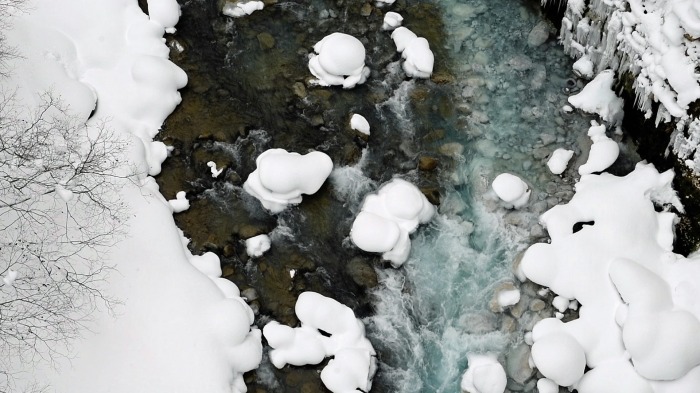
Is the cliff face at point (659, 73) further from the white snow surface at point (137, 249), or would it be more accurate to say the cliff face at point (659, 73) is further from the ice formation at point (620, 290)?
the white snow surface at point (137, 249)

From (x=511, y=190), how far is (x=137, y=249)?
472 centimetres

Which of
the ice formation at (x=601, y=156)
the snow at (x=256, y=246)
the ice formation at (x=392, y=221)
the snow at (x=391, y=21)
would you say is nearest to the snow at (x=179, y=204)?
the snow at (x=256, y=246)

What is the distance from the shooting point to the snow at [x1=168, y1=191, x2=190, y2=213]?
8.38m

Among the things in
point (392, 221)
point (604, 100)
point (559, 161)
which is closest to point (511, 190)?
point (559, 161)

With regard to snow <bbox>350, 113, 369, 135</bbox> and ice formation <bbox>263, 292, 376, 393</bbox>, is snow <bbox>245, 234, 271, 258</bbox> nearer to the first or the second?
ice formation <bbox>263, 292, 376, 393</bbox>

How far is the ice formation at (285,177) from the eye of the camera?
8180 millimetres

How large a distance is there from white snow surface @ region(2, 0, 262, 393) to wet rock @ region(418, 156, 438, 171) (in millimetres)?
2990

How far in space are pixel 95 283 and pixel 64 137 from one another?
1861 millimetres

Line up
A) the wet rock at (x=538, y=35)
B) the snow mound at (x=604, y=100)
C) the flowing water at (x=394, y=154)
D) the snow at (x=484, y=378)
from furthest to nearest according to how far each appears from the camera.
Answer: the wet rock at (x=538, y=35) < the snow mound at (x=604, y=100) < the flowing water at (x=394, y=154) < the snow at (x=484, y=378)

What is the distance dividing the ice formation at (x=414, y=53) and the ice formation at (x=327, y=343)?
3713 millimetres

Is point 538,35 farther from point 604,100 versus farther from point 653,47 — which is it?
point 653,47

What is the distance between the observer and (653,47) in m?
8.05

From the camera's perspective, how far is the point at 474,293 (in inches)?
318

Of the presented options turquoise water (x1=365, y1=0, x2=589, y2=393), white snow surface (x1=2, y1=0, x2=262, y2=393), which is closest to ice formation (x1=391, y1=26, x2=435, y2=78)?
turquoise water (x1=365, y1=0, x2=589, y2=393)
